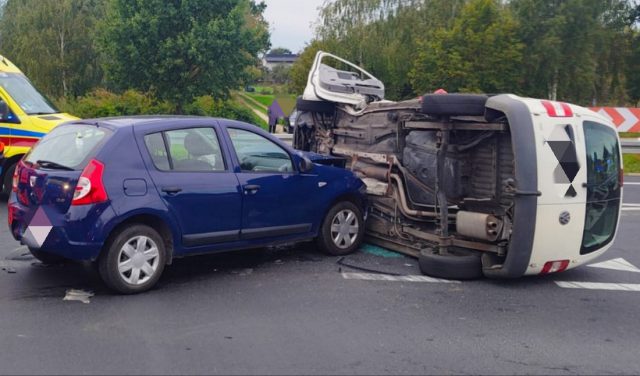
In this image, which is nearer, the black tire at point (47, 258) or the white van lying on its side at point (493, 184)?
the white van lying on its side at point (493, 184)

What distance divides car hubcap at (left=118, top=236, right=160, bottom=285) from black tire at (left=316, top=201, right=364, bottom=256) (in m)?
2.11

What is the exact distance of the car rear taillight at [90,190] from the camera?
5.84m

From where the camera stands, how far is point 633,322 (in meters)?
5.95

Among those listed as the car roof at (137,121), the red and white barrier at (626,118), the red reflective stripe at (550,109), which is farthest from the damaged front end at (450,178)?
the red and white barrier at (626,118)

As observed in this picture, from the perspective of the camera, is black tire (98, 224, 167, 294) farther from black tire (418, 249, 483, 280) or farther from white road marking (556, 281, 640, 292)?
white road marking (556, 281, 640, 292)

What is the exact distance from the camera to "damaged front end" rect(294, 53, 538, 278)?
6516mm

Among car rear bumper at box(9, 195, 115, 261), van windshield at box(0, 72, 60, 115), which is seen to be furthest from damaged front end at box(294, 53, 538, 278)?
van windshield at box(0, 72, 60, 115)

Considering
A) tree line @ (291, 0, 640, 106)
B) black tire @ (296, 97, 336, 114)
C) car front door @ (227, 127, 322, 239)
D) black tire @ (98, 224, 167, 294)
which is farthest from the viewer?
tree line @ (291, 0, 640, 106)

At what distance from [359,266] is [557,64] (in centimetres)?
3342

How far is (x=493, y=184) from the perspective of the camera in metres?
7.18

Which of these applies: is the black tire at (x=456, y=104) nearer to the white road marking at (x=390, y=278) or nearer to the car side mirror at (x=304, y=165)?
the car side mirror at (x=304, y=165)

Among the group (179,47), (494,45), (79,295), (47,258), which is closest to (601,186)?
(79,295)

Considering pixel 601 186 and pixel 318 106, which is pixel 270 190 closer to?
pixel 318 106

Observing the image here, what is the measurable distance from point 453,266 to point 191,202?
2.64m
